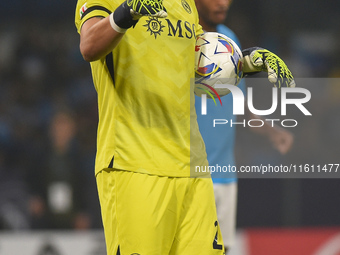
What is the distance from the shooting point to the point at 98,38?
7.50 ft

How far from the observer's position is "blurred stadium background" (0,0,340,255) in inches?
203

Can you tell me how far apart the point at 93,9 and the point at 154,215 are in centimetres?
83

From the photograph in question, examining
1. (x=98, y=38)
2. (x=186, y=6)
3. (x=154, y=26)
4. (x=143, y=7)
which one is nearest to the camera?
(x=143, y=7)

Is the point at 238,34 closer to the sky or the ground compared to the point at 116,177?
closer to the sky

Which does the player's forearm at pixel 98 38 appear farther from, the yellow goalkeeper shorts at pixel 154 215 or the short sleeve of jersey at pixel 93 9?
the yellow goalkeeper shorts at pixel 154 215

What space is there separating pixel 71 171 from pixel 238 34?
231cm

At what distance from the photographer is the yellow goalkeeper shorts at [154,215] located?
7.77 feet

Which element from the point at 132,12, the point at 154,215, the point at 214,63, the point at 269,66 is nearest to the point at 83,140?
the point at 214,63

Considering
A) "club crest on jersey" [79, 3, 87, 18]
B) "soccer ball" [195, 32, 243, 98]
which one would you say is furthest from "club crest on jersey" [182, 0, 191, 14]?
"club crest on jersey" [79, 3, 87, 18]

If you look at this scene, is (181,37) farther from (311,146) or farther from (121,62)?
(311,146)

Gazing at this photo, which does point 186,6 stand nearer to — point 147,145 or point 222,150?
point 147,145

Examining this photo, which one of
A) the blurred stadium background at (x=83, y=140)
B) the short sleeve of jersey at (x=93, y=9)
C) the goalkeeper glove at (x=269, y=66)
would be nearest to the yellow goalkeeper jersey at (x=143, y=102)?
the short sleeve of jersey at (x=93, y=9)

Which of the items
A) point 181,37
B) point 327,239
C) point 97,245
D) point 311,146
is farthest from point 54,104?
point 181,37

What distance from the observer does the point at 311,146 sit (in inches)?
246
